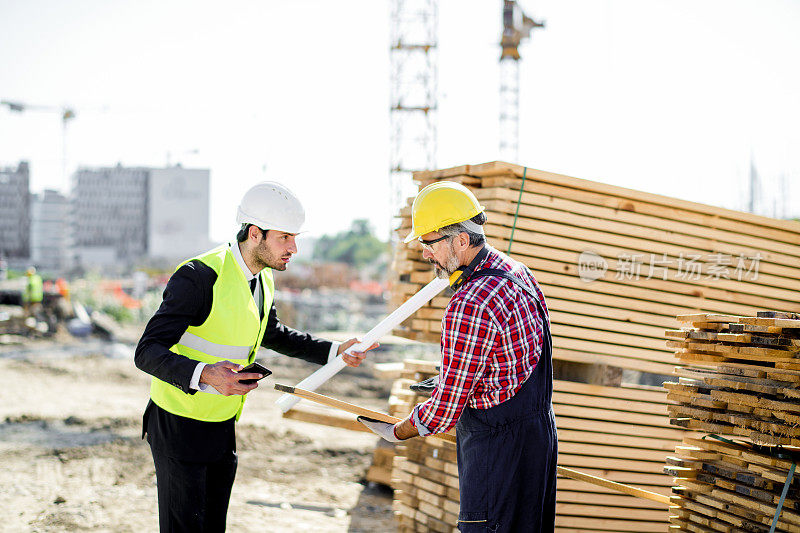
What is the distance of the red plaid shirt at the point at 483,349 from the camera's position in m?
2.79

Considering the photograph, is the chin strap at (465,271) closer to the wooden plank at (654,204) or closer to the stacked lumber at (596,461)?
the wooden plank at (654,204)

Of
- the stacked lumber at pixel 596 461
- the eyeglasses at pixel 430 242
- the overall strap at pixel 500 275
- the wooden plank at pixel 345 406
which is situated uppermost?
the eyeglasses at pixel 430 242

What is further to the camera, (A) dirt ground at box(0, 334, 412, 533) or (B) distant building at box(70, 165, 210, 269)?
(B) distant building at box(70, 165, 210, 269)

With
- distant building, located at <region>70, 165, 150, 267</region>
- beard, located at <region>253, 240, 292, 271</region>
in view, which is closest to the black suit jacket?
beard, located at <region>253, 240, 292, 271</region>

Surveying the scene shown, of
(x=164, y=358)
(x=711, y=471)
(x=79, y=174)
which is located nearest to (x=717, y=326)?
(x=711, y=471)

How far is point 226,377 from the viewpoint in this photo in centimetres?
306

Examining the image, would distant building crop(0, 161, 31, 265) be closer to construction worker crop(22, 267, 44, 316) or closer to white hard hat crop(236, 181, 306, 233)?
construction worker crop(22, 267, 44, 316)

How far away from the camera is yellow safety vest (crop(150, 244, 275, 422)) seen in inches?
130

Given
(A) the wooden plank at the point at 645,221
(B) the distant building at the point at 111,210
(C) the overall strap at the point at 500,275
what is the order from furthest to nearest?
(B) the distant building at the point at 111,210 → (A) the wooden plank at the point at 645,221 → (C) the overall strap at the point at 500,275

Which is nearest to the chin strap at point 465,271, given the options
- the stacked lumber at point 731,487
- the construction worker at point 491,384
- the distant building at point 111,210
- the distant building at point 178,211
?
the construction worker at point 491,384

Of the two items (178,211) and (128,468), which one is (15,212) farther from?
(128,468)

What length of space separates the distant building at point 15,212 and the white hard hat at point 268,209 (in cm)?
8436

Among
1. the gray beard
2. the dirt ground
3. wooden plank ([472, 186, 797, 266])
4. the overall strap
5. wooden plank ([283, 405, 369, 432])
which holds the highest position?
wooden plank ([472, 186, 797, 266])

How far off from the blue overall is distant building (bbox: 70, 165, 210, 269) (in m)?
78.3
